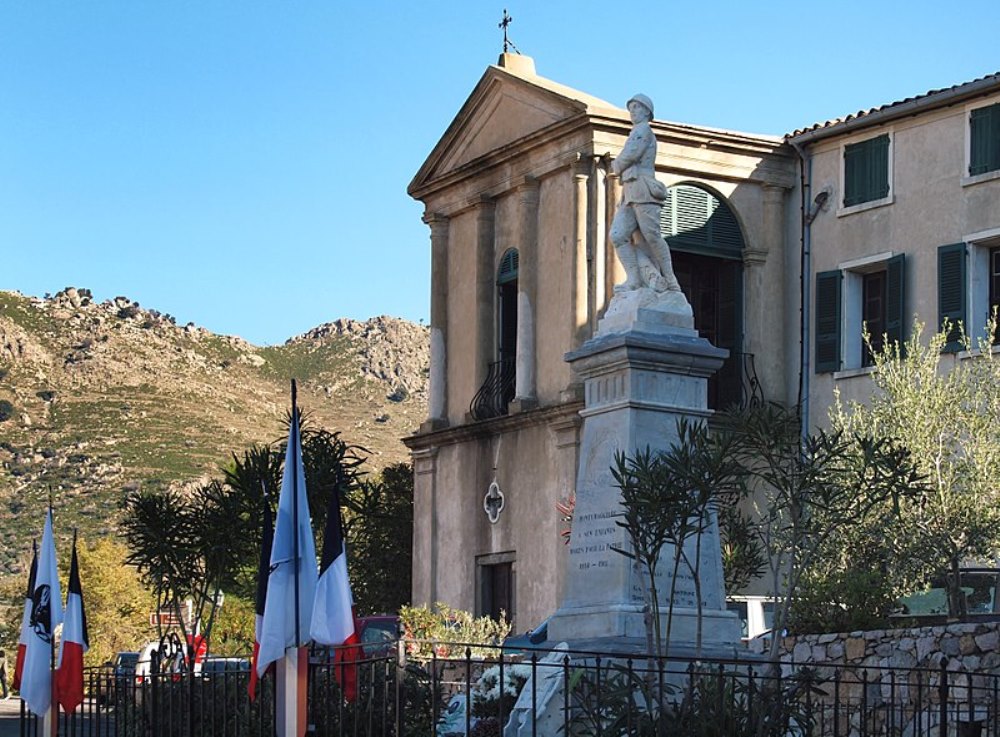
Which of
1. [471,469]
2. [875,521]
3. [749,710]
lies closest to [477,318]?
[471,469]

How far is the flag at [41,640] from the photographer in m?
20.1

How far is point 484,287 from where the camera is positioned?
35562 millimetres

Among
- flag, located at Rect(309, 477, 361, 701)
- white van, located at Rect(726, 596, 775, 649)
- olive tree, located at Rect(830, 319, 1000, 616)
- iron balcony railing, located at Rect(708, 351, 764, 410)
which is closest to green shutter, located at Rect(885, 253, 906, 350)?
olive tree, located at Rect(830, 319, 1000, 616)

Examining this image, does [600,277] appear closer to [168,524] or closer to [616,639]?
[168,524]

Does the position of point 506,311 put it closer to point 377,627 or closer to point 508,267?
point 508,267

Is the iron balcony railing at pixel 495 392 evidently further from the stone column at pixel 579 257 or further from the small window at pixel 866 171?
the small window at pixel 866 171

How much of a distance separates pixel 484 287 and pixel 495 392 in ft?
5.98

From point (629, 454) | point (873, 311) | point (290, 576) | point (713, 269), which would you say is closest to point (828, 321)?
point (873, 311)

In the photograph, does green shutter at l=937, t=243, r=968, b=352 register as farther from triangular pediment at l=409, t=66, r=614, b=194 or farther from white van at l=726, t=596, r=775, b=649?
triangular pediment at l=409, t=66, r=614, b=194

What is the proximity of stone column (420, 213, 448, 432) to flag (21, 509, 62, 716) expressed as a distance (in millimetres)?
16141

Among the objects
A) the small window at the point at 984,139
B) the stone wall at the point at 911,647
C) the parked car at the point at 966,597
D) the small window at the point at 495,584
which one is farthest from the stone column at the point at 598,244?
the stone wall at the point at 911,647

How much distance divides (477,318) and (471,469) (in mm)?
2532

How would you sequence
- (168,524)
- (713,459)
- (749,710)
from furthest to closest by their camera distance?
(168,524) → (713,459) → (749,710)

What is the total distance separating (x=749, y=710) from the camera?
46.2ft
